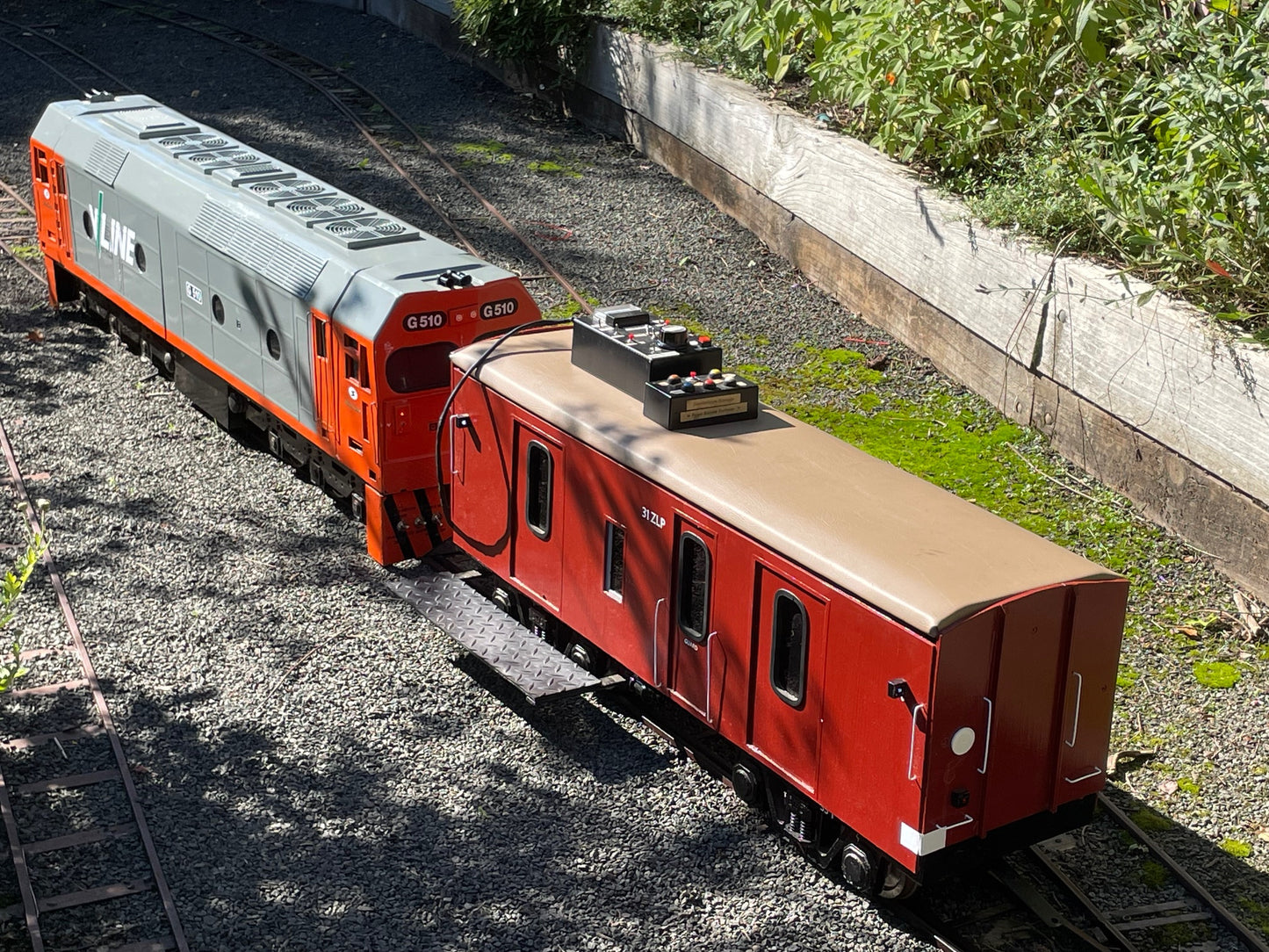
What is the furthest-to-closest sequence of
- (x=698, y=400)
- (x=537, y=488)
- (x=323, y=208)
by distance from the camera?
(x=323, y=208)
(x=537, y=488)
(x=698, y=400)

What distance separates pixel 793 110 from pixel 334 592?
1085cm

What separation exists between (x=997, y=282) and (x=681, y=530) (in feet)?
24.7

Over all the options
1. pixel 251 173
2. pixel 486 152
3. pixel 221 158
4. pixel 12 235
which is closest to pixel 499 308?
pixel 251 173

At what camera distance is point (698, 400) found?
30.0 feet

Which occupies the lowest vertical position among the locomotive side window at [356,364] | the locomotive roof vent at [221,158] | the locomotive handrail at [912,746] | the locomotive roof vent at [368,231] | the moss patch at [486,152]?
the locomotive handrail at [912,746]

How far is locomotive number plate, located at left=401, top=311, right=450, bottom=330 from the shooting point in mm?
11336

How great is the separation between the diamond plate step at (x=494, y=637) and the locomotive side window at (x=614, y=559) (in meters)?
0.84

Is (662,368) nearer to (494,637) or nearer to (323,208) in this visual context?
(494,637)

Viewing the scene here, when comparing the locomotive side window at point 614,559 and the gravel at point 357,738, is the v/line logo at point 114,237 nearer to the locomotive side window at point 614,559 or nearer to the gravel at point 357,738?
the gravel at point 357,738

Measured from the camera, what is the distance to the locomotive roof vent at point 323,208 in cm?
1309

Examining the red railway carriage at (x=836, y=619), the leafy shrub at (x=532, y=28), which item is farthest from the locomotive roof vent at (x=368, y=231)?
the leafy shrub at (x=532, y=28)

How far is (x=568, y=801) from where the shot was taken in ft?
30.6

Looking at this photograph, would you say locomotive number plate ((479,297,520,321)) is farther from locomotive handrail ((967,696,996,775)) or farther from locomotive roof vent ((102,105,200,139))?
locomotive roof vent ((102,105,200,139))

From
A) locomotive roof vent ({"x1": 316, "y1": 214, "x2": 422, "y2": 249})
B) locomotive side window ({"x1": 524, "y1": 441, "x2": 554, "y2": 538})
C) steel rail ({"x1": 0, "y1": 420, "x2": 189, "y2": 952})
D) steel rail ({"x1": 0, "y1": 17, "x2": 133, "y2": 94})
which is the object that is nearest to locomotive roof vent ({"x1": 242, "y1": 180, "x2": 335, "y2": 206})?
locomotive roof vent ({"x1": 316, "y1": 214, "x2": 422, "y2": 249})
